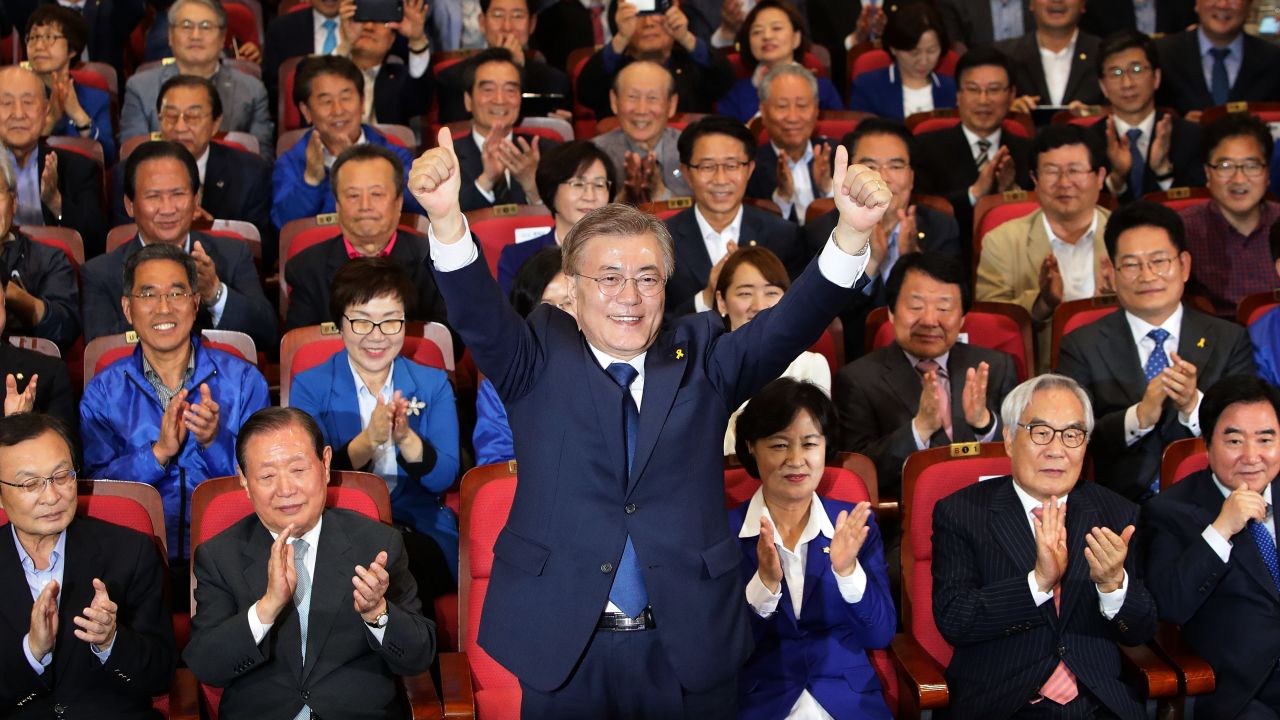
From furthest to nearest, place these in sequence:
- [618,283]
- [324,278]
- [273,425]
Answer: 1. [324,278]
2. [273,425]
3. [618,283]

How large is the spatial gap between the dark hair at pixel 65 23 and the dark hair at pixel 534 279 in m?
2.78

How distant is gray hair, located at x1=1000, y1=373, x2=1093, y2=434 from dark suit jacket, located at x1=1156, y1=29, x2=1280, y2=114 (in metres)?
3.21

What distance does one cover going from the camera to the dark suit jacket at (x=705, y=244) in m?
4.63

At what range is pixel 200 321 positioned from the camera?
4305mm

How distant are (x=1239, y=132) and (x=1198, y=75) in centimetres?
132

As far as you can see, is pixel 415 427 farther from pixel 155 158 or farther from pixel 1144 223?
pixel 1144 223

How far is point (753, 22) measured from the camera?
6.17m

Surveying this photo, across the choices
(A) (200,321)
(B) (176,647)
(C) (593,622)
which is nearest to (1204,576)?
(C) (593,622)

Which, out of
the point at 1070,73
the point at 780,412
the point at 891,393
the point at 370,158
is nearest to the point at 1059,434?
the point at 780,412

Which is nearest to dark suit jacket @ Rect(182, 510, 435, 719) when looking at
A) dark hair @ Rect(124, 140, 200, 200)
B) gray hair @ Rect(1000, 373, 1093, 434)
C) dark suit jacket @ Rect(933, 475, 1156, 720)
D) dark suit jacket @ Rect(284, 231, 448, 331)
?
dark suit jacket @ Rect(933, 475, 1156, 720)

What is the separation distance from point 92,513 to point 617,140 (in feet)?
8.75

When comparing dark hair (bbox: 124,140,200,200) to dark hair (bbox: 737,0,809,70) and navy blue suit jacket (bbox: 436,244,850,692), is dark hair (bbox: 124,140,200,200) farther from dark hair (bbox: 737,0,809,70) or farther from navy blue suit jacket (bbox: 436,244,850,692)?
navy blue suit jacket (bbox: 436,244,850,692)

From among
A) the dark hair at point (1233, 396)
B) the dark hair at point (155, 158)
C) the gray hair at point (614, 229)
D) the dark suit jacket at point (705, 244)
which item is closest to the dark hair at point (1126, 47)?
the dark suit jacket at point (705, 244)

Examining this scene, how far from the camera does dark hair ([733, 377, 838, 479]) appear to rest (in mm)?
3205
